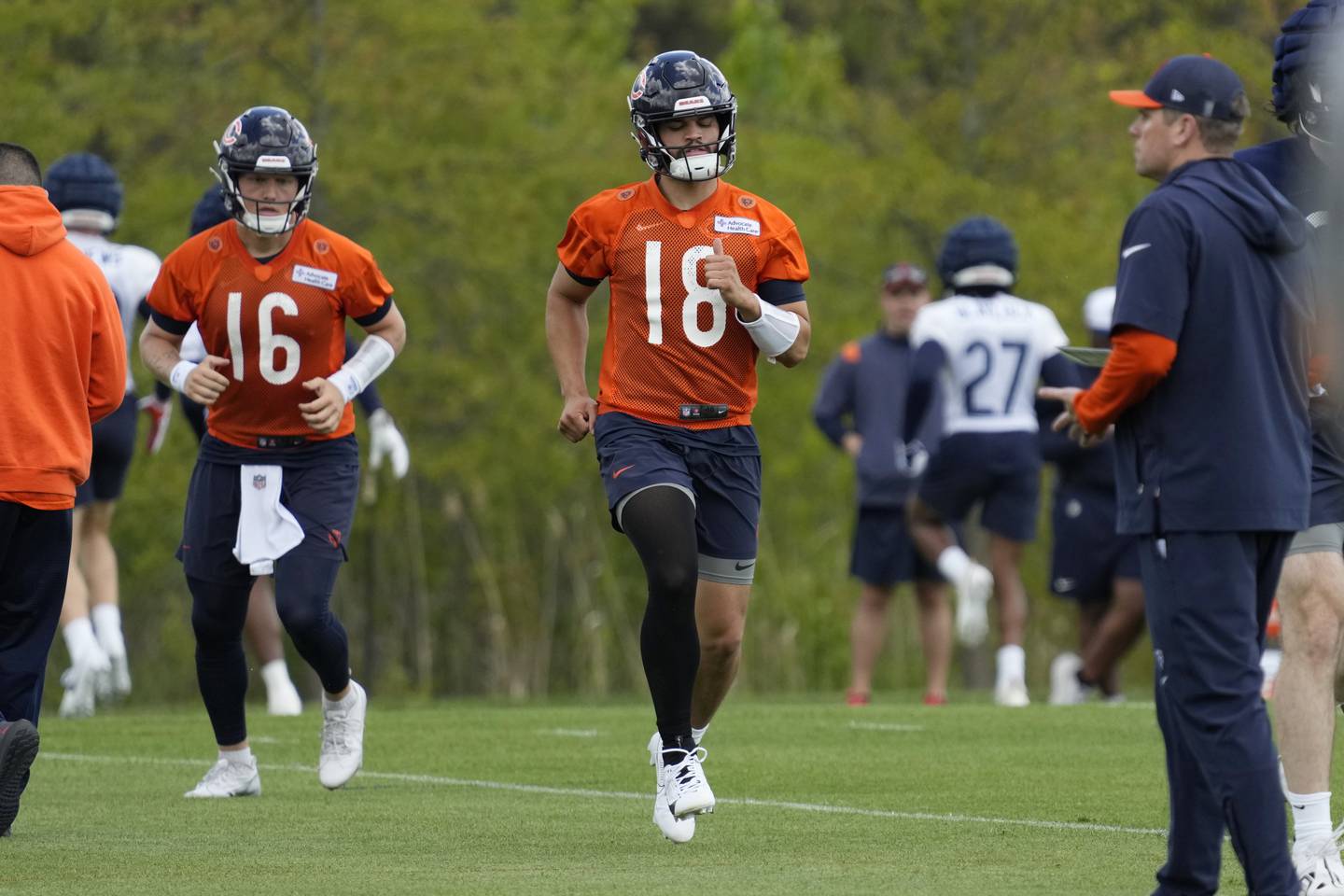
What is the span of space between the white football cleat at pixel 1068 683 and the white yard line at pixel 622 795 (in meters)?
6.09

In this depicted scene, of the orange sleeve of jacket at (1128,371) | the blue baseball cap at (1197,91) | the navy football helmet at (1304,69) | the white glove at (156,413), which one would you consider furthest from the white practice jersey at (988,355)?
the orange sleeve of jacket at (1128,371)

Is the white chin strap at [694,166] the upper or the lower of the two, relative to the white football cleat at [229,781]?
upper

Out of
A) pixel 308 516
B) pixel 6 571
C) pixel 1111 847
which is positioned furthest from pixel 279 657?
pixel 1111 847

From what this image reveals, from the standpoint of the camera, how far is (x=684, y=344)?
24.9 feet

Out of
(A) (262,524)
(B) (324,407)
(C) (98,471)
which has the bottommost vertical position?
(A) (262,524)

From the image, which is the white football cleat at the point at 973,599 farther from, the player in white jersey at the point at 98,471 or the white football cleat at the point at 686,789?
the white football cleat at the point at 686,789

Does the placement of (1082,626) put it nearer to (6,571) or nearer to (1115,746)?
(1115,746)

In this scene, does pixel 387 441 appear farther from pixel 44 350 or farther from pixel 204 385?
pixel 44 350

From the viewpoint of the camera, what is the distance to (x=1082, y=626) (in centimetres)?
1511

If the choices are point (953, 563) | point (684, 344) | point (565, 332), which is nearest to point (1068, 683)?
point (953, 563)

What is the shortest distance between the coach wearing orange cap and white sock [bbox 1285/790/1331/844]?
24.7 inches

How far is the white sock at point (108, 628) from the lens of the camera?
1305cm

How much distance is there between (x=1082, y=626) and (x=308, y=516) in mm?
7505

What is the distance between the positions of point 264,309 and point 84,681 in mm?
4718
